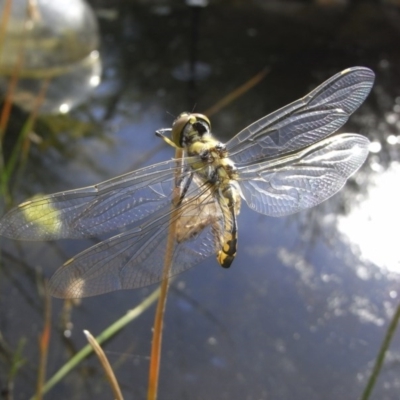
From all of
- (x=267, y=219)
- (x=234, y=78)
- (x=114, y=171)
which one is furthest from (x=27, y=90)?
(x=267, y=219)

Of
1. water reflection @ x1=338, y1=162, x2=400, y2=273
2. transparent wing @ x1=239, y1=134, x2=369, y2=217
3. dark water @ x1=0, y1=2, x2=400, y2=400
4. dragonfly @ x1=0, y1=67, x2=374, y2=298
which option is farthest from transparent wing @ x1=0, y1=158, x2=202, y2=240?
water reflection @ x1=338, y1=162, x2=400, y2=273

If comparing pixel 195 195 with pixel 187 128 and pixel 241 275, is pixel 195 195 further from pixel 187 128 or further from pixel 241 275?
pixel 241 275

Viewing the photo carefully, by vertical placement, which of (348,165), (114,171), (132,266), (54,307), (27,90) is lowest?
(132,266)

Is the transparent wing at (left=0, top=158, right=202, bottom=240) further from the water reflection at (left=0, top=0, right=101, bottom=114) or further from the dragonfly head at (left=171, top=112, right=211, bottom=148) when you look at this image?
the water reflection at (left=0, top=0, right=101, bottom=114)

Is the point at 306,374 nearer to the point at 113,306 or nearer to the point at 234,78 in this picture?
the point at 113,306

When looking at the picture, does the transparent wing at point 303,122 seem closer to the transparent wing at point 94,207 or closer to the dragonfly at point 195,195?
the dragonfly at point 195,195

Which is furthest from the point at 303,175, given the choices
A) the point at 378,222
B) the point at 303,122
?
the point at 378,222
